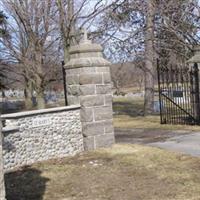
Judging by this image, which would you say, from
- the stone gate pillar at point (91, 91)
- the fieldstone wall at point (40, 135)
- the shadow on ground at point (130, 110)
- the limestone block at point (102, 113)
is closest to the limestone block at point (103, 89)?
the stone gate pillar at point (91, 91)

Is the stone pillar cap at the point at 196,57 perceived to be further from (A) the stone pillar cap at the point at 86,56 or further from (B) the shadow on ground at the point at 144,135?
(A) the stone pillar cap at the point at 86,56

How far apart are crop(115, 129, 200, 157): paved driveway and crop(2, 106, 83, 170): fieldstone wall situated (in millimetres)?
1852

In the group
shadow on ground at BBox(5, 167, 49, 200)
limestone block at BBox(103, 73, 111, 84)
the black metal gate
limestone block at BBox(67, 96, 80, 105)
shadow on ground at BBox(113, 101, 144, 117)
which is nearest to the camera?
shadow on ground at BBox(5, 167, 49, 200)

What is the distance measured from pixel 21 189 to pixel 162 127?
26.9 feet

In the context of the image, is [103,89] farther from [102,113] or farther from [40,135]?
[40,135]

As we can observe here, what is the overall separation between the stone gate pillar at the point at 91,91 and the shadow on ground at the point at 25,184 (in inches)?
84.3

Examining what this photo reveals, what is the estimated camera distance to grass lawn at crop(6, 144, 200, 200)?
23.6ft

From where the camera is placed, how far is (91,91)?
36.9ft

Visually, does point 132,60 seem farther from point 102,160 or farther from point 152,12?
point 102,160

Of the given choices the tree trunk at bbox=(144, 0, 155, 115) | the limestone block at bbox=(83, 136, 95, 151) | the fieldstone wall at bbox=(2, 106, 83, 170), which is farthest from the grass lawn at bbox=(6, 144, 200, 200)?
the tree trunk at bbox=(144, 0, 155, 115)

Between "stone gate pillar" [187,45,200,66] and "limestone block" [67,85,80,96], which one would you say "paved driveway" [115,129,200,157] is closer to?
"limestone block" [67,85,80,96]

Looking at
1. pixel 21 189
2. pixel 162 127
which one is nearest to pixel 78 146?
pixel 21 189

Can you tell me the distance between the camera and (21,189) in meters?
7.82

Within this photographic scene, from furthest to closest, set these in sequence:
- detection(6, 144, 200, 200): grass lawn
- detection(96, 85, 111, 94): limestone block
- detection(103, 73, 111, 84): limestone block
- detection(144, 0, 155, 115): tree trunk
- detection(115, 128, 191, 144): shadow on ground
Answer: detection(144, 0, 155, 115): tree trunk < detection(115, 128, 191, 144): shadow on ground < detection(103, 73, 111, 84): limestone block < detection(96, 85, 111, 94): limestone block < detection(6, 144, 200, 200): grass lawn
